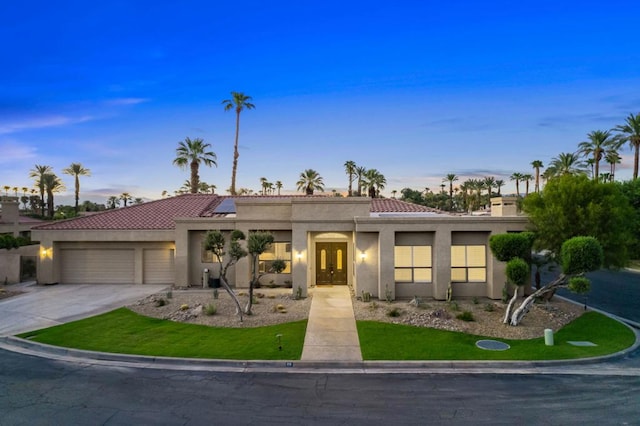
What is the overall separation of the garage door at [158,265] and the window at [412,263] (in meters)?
14.6

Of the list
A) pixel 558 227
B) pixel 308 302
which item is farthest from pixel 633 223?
pixel 308 302

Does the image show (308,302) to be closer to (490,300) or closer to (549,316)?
(490,300)

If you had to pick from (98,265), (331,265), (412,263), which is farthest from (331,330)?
(98,265)

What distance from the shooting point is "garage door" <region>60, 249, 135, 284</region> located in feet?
79.4

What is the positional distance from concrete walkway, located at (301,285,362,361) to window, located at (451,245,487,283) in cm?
603

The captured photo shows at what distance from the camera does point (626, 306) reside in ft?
63.8

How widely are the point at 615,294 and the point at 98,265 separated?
32.8 meters

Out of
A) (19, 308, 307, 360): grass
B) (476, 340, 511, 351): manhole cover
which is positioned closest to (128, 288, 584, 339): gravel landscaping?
(476, 340, 511, 351): manhole cover

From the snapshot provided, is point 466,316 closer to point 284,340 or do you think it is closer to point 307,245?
point 284,340

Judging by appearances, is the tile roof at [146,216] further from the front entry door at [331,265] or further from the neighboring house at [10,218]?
the neighboring house at [10,218]

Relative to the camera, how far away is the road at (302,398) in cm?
811

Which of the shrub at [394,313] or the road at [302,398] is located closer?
the road at [302,398]

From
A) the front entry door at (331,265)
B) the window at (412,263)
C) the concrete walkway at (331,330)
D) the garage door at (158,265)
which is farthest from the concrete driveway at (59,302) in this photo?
the window at (412,263)

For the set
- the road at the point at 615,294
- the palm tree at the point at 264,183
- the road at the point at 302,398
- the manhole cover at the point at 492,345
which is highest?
the palm tree at the point at 264,183
